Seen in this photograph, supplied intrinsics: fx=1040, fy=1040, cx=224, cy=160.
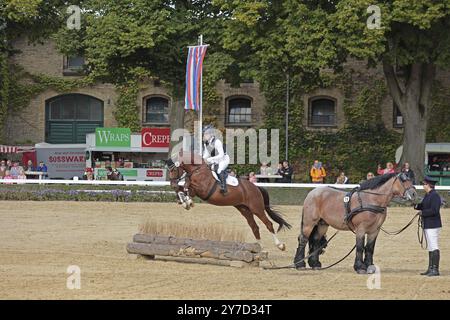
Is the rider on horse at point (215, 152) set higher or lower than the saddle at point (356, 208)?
higher

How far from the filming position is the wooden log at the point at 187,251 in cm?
2058

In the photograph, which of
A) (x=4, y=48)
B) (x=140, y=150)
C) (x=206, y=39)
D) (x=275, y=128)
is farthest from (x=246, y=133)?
(x=4, y=48)

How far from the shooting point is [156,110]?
55.4 meters

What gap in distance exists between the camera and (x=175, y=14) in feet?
148

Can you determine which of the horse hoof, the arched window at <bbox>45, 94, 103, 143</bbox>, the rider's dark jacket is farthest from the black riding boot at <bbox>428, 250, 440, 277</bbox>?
the arched window at <bbox>45, 94, 103, 143</bbox>

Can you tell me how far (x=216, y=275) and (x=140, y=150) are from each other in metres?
31.3

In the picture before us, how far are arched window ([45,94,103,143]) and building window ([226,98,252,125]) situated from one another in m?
7.09

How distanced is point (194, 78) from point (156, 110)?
66.4ft

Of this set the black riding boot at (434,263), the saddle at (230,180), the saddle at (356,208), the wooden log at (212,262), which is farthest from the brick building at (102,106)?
the black riding boot at (434,263)

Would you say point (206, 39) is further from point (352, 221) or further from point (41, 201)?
point (352, 221)

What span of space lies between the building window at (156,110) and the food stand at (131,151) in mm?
3962

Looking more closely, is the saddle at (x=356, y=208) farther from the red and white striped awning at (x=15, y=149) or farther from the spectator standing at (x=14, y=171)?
the red and white striped awning at (x=15, y=149)

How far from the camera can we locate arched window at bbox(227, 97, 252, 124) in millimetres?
54438

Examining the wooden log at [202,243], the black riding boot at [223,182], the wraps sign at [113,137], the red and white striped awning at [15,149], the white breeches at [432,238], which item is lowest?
the wooden log at [202,243]
